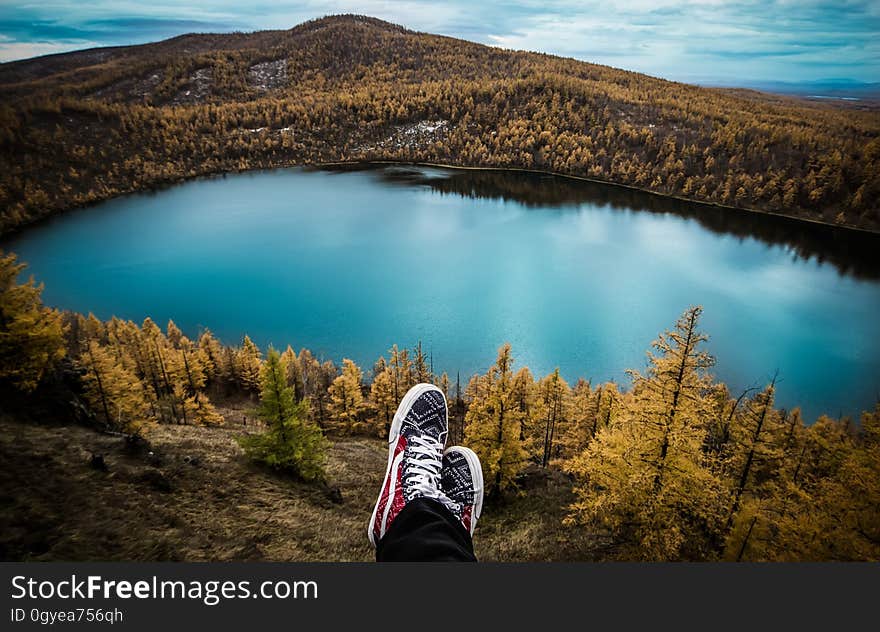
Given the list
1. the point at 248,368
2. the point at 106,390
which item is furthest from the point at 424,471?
the point at 248,368

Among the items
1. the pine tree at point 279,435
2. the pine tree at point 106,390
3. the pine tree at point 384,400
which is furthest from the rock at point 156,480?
the pine tree at point 384,400

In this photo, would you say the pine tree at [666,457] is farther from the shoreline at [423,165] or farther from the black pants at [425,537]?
the shoreline at [423,165]

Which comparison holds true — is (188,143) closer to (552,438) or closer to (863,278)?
(552,438)

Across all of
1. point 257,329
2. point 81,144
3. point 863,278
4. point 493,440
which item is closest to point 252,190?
point 81,144

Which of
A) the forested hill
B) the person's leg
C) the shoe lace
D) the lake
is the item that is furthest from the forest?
the forested hill

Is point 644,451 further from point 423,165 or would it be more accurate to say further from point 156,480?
point 423,165

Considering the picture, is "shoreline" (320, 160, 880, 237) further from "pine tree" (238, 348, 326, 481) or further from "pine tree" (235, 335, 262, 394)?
"pine tree" (238, 348, 326, 481)
